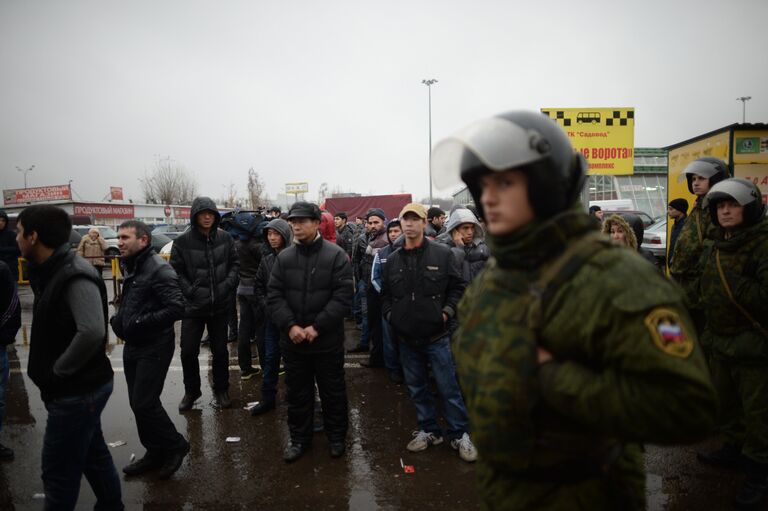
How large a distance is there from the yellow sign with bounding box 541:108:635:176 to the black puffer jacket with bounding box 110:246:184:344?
8.90 metres

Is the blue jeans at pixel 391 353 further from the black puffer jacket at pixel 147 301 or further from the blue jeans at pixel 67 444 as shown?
the blue jeans at pixel 67 444

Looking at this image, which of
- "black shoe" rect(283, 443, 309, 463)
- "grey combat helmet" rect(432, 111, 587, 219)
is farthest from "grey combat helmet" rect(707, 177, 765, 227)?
"black shoe" rect(283, 443, 309, 463)

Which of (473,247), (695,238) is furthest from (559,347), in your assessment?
(473,247)

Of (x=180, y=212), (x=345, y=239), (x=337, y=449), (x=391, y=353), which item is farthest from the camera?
(x=180, y=212)

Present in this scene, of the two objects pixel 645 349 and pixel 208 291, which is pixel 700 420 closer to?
pixel 645 349

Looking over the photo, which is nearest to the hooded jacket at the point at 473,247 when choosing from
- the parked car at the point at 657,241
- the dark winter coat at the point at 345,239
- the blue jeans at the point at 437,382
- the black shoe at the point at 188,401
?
the blue jeans at the point at 437,382

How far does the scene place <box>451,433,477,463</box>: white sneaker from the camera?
3730 mm

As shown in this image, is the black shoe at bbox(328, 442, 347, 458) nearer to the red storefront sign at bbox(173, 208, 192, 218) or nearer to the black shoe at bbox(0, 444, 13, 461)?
the black shoe at bbox(0, 444, 13, 461)

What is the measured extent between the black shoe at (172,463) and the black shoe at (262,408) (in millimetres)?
1127

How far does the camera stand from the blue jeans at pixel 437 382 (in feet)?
13.0

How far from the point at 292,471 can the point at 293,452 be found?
194 mm

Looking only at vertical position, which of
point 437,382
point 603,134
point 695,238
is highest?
point 603,134

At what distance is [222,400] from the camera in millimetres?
5098

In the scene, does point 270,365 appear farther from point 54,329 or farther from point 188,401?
point 54,329
